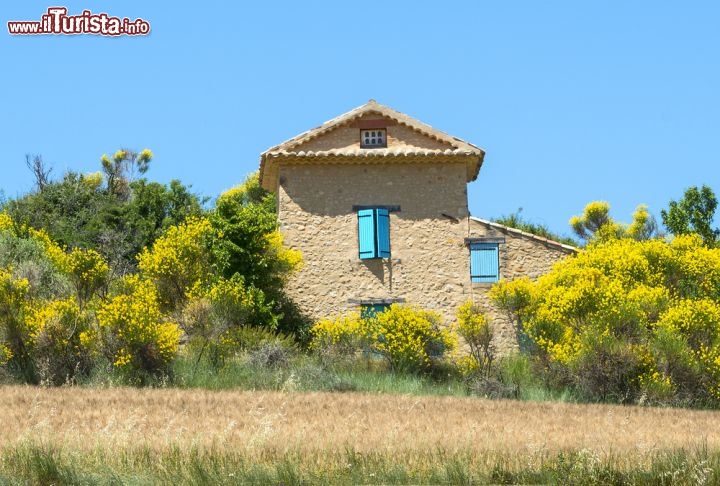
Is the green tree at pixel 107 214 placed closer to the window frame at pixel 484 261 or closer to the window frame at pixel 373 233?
the window frame at pixel 373 233

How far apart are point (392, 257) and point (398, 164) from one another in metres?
2.83

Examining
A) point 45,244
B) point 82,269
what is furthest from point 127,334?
point 45,244

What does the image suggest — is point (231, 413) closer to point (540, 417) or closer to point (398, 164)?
point (540, 417)

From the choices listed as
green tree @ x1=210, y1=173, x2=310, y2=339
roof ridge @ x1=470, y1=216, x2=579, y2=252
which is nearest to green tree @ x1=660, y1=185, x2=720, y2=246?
roof ridge @ x1=470, y1=216, x2=579, y2=252

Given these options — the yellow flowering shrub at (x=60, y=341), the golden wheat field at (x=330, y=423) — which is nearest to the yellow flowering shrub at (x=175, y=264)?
the yellow flowering shrub at (x=60, y=341)

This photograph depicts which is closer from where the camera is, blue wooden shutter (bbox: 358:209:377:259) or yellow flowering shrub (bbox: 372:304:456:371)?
yellow flowering shrub (bbox: 372:304:456:371)

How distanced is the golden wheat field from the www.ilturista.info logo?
28.1ft

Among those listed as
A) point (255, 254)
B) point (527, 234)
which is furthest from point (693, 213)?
point (255, 254)

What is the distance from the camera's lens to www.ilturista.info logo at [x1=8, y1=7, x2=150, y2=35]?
26688mm

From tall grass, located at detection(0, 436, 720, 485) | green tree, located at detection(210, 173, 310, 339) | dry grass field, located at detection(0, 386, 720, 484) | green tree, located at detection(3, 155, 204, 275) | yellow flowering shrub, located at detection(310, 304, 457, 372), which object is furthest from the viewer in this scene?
green tree, located at detection(3, 155, 204, 275)

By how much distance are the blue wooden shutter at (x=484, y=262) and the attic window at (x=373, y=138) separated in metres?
4.16

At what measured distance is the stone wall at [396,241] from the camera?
3334 cm

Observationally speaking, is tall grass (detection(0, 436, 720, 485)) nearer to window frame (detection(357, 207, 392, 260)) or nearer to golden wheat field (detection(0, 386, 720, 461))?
golden wheat field (detection(0, 386, 720, 461))

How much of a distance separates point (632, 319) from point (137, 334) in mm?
11368
